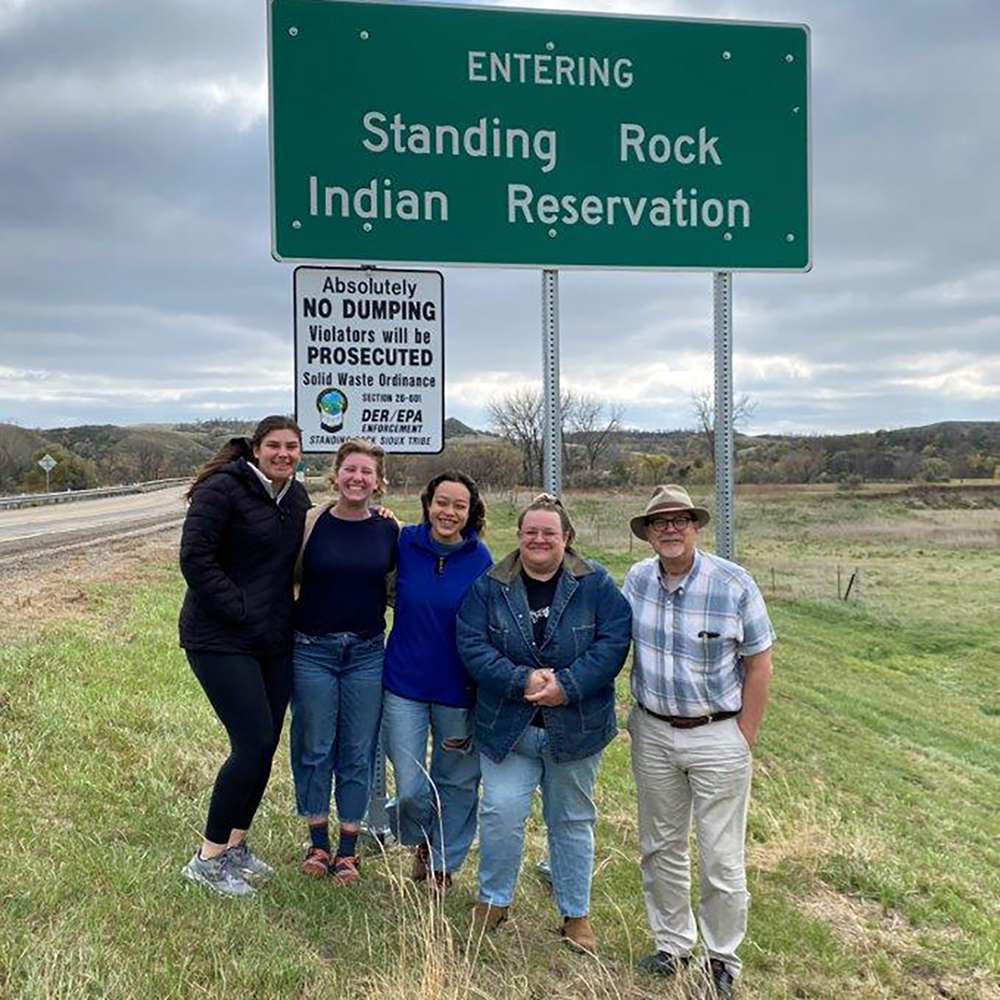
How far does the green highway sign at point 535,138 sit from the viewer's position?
3723 millimetres

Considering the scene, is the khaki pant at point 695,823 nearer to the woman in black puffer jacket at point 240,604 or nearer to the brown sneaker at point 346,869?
the brown sneaker at point 346,869

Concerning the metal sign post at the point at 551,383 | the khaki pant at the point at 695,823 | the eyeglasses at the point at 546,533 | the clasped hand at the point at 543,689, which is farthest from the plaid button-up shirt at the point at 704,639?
the metal sign post at the point at 551,383

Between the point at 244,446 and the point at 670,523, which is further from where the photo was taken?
the point at 244,446

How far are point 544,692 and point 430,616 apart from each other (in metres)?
0.61

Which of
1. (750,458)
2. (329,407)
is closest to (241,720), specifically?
(329,407)

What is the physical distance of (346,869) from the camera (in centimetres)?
399

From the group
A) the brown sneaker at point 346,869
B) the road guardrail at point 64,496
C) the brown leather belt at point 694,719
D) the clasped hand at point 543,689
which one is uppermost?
the clasped hand at point 543,689

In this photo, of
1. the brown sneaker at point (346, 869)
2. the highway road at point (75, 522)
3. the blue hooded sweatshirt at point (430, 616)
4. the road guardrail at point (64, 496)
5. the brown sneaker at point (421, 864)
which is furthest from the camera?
the road guardrail at point (64, 496)

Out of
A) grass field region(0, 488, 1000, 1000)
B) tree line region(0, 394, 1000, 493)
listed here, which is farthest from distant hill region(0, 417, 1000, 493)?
grass field region(0, 488, 1000, 1000)

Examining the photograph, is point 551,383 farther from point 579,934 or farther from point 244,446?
point 579,934

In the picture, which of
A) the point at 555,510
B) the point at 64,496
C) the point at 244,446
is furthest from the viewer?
the point at 64,496

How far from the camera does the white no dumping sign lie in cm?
396

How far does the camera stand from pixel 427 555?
12.7 ft

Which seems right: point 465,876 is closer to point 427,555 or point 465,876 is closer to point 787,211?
point 427,555
